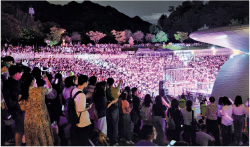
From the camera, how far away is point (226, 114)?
3.80 metres

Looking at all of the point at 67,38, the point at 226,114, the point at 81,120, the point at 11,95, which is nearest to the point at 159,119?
the point at 226,114

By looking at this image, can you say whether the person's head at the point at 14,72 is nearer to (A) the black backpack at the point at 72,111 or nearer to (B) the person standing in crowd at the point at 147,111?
(A) the black backpack at the point at 72,111

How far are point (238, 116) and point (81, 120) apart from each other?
2610 millimetres

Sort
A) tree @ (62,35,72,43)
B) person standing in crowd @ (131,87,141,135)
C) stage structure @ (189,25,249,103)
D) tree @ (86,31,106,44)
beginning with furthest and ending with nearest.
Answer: tree @ (86,31,106,44) → tree @ (62,35,72,43) → stage structure @ (189,25,249,103) → person standing in crowd @ (131,87,141,135)

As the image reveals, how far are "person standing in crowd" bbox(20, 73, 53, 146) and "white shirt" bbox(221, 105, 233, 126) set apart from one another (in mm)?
2703

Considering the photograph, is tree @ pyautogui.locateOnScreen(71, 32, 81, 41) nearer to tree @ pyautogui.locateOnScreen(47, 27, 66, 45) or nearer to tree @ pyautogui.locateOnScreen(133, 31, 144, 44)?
tree @ pyautogui.locateOnScreen(47, 27, 66, 45)

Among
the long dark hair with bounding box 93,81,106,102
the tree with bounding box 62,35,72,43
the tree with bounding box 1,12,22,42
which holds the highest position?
the tree with bounding box 62,35,72,43

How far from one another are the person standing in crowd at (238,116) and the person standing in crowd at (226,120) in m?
0.12

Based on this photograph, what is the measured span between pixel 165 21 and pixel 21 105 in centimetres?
5209

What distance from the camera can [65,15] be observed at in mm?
81000

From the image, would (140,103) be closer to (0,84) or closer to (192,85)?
(0,84)

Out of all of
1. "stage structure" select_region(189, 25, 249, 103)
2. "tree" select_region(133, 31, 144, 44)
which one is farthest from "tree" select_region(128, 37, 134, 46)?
"stage structure" select_region(189, 25, 249, 103)

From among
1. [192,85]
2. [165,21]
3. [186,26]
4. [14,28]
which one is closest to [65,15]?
[165,21]

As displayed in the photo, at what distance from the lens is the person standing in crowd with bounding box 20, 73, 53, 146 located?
277 centimetres
